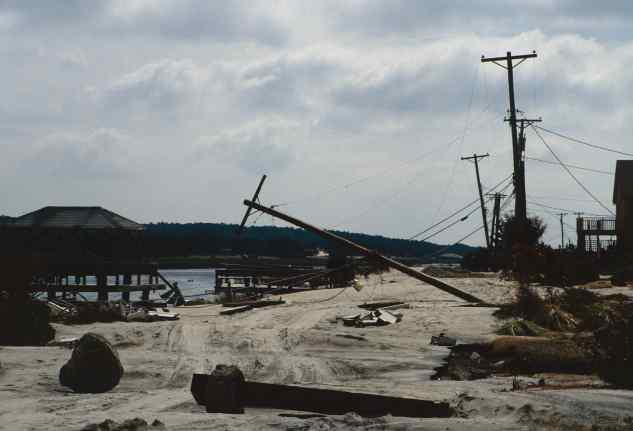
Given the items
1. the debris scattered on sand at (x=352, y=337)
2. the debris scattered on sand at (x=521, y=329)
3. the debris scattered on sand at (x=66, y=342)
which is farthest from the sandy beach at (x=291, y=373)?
the debris scattered on sand at (x=66, y=342)

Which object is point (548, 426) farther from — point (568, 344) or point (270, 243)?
point (270, 243)

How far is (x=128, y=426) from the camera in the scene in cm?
838

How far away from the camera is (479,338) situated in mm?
15781

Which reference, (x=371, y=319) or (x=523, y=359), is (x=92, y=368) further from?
(x=371, y=319)

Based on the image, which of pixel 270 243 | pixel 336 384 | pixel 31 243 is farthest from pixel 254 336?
pixel 270 243

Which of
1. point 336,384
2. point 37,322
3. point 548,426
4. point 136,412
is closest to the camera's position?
point 548,426

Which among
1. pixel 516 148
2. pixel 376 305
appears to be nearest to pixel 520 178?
pixel 516 148

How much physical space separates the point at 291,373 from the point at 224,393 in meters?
3.41

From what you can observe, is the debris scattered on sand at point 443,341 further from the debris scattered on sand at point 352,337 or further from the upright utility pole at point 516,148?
the upright utility pole at point 516,148

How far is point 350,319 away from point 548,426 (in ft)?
34.2

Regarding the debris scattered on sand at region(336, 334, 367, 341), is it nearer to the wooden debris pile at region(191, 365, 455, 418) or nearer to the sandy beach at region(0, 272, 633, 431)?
the sandy beach at region(0, 272, 633, 431)

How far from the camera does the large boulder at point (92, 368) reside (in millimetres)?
11602

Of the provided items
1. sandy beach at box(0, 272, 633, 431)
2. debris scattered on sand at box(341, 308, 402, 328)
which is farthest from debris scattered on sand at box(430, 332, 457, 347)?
debris scattered on sand at box(341, 308, 402, 328)

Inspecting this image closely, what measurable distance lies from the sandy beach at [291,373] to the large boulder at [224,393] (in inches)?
7.6
